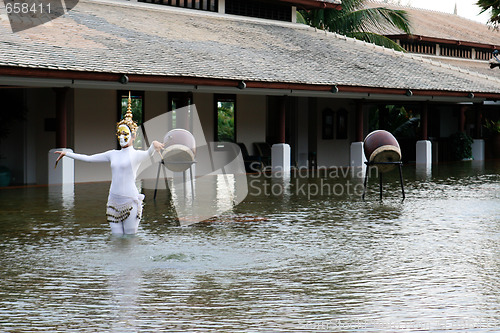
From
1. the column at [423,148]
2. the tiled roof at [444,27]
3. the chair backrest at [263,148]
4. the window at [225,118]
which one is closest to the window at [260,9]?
the window at [225,118]

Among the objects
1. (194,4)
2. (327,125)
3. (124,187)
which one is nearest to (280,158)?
(327,125)

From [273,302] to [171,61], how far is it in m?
14.0

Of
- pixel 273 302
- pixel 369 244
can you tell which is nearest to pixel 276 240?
pixel 369 244

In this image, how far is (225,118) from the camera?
24.6 metres

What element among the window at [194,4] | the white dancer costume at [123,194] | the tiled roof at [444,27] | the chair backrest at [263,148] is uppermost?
the tiled roof at [444,27]

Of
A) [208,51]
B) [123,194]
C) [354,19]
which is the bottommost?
[123,194]

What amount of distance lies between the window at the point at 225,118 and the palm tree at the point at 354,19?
9.95m

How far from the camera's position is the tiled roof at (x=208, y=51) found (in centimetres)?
1808

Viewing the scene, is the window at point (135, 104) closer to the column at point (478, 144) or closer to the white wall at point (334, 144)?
the white wall at point (334, 144)

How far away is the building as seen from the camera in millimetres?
18266

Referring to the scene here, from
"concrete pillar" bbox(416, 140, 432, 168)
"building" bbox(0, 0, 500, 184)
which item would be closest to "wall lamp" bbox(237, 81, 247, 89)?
"building" bbox(0, 0, 500, 184)

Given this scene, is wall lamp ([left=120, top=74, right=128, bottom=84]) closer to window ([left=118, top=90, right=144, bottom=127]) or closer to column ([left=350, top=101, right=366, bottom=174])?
window ([left=118, top=90, right=144, bottom=127])

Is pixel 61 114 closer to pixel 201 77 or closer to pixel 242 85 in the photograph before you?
pixel 201 77

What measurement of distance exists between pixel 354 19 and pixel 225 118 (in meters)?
12.1
